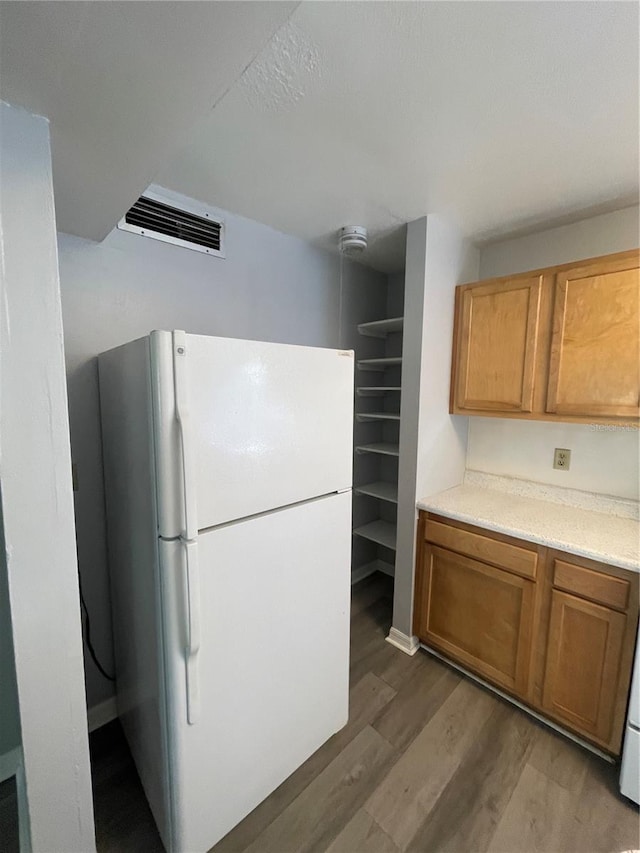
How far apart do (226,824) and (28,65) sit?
210 cm

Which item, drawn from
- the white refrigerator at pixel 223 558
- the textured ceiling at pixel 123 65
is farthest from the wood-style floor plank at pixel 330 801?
the textured ceiling at pixel 123 65

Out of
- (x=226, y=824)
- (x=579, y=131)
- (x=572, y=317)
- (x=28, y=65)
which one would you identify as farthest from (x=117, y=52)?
(x=226, y=824)

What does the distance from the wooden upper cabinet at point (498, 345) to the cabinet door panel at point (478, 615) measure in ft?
2.84

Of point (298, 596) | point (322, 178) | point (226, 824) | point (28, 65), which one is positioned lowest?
point (226, 824)

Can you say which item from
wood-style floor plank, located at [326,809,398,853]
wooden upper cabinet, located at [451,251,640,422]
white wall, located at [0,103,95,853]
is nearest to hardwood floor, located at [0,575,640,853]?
wood-style floor plank, located at [326,809,398,853]

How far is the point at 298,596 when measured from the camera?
4.30ft

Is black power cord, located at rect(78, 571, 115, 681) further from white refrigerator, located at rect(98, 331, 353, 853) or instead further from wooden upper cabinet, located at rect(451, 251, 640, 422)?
wooden upper cabinet, located at rect(451, 251, 640, 422)

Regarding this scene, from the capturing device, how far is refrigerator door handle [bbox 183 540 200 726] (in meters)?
0.99

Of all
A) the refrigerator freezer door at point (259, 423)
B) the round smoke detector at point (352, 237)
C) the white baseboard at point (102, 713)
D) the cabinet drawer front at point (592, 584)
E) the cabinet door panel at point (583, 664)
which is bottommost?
the white baseboard at point (102, 713)

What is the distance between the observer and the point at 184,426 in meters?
0.95

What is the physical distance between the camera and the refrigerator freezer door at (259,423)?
999mm

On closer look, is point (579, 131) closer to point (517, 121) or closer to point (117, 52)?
point (517, 121)

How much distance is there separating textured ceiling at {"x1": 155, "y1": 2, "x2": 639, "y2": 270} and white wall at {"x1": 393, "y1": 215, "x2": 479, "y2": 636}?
0.60 feet

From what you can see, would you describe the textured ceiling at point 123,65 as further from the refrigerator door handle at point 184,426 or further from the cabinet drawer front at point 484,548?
the cabinet drawer front at point 484,548
